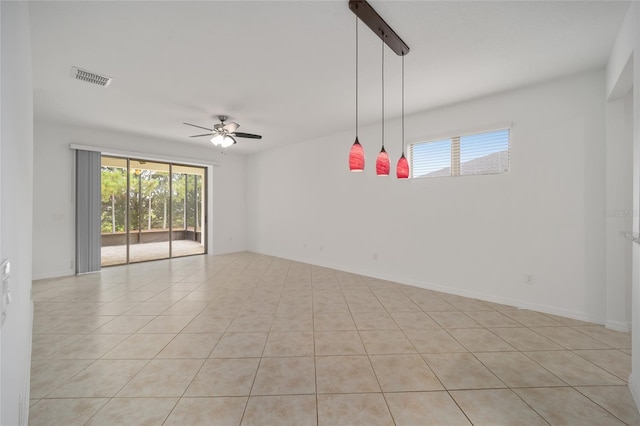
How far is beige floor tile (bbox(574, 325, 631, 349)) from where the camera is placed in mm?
2502

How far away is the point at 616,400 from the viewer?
180cm

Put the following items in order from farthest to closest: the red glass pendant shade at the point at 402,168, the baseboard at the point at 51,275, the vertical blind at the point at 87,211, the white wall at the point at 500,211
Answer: the vertical blind at the point at 87,211
the baseboard at the point at 51,275
the white wall at the point at 500,211
the red glass pendant shade at the point at 402,168

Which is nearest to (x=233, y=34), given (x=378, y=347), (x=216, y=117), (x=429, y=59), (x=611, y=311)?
(x=429, y=59)

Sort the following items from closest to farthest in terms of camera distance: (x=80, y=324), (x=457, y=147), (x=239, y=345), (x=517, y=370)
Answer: (x=517, y=370) < (x=239, y=345) < (x=80, y=324) < (x=457, y=147)

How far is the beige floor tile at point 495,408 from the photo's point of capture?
5.34 ft

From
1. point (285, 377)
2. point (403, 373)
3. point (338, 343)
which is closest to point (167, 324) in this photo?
point (285, 377)

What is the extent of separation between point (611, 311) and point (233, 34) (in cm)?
490

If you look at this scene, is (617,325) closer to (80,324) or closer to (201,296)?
(201,296)

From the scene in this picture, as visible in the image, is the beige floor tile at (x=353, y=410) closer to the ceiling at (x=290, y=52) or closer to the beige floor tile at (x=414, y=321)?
the beige floor tile at (x=414, y=321)

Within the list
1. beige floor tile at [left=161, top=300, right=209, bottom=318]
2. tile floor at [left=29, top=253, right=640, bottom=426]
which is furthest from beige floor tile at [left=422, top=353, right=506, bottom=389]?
beige floor tile at [left=161, top=300, right=209, bottom=318]

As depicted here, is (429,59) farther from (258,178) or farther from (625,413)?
(258,178)

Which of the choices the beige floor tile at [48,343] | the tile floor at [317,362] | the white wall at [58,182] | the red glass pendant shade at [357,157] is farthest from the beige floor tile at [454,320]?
the white wall at [58,182]

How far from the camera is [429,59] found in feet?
9.12

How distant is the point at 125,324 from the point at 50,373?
0.89m
